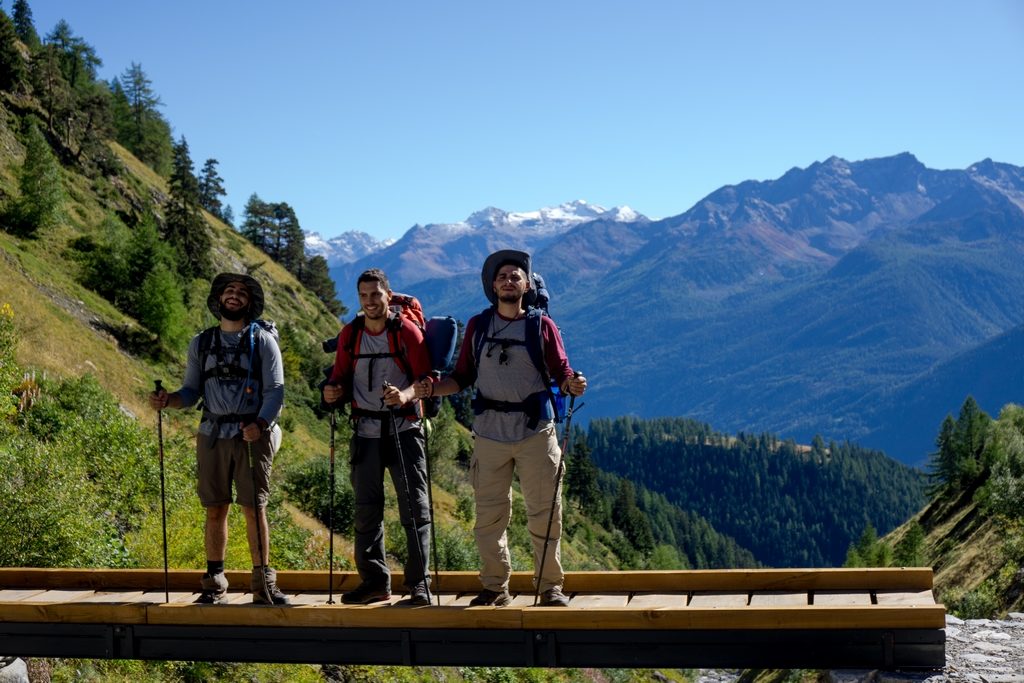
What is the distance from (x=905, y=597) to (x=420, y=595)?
15.8ft

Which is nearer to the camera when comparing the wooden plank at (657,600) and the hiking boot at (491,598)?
the wooden plank at (657,600)

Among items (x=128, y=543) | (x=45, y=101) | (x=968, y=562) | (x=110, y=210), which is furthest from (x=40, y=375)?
(x=45, y=101)

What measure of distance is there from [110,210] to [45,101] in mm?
14550

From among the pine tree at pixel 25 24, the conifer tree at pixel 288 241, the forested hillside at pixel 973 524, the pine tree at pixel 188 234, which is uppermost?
the pine tree at pixel 25 24

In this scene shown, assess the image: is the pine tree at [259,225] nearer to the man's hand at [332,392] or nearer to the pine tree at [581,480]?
the pine tree at [581,480]

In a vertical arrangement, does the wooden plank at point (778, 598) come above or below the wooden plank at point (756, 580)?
below

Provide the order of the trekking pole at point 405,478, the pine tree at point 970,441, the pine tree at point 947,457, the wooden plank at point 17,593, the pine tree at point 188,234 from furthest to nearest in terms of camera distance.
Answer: the pine tree at point 947,457, the pine tree at point 970,441, the pine tree at point 188,234, the wooden plank at point 17,593, the trekking pole at point 405,478

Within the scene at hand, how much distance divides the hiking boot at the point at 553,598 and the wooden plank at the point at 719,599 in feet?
4.12

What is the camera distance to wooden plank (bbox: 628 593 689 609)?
1057 centimetres

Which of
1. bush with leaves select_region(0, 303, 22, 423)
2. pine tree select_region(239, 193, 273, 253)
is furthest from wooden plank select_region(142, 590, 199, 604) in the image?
pine tree select_region(239, 193, 273, 253)

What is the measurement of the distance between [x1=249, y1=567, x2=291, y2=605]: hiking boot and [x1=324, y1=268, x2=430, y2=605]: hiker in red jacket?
71cm

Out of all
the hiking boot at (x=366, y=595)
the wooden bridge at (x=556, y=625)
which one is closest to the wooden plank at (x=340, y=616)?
the wooden bridge at (x=556, y=625)

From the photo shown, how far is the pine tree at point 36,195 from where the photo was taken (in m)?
69.2

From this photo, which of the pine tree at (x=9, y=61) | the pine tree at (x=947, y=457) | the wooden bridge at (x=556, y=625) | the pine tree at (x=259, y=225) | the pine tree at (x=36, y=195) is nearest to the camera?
the wooden bridge at (x=556, y=625)
